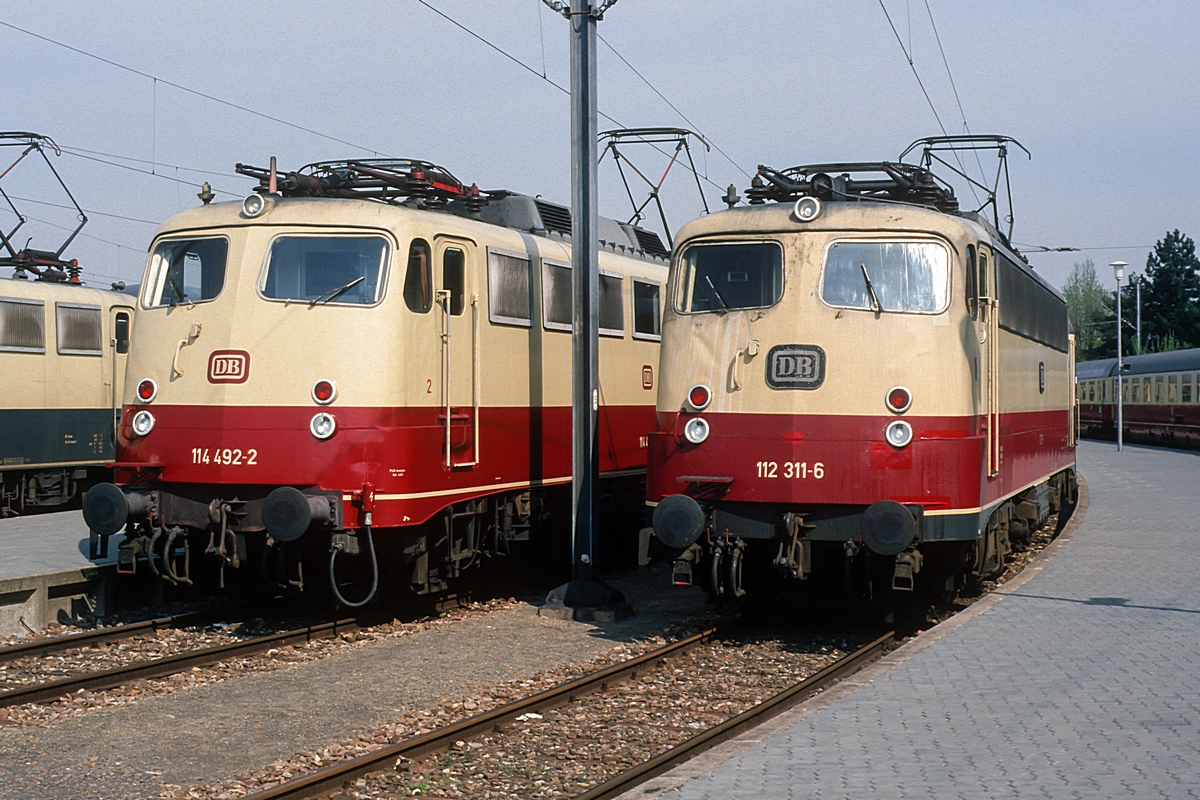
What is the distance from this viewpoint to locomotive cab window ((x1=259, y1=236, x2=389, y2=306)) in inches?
436

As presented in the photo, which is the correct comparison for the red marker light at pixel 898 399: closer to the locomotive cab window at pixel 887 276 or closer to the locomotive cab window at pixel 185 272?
the locomotive cab window at pixel 887 276

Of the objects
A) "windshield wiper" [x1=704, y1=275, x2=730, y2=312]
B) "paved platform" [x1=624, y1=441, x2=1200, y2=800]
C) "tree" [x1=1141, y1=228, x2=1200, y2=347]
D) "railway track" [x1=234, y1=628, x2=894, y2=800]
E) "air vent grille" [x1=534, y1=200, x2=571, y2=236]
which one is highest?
"tree" [x1=1141, y1=228, x2=1200, y2=347]

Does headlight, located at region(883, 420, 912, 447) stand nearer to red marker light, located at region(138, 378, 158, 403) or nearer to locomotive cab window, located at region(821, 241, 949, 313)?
locomotive cab window, located at region(821, 241, 949, 313)

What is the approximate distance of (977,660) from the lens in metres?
9.28

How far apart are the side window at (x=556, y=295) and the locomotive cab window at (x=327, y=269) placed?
2.67 meters

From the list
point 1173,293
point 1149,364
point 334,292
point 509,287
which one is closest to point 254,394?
point 334,292

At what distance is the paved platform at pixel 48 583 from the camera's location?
11742 mm

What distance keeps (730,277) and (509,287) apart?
2.66 metres

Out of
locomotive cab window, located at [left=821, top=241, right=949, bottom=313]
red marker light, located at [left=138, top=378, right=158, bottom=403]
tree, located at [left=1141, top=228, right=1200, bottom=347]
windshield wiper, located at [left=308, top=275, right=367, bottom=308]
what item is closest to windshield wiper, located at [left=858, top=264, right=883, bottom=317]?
locomotive cab window, located at [left=821, top=241, right=949, bottom=313]

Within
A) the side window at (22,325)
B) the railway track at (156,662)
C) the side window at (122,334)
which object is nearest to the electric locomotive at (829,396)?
the railway track at (156,662)

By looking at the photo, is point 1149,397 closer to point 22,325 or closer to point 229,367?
point 22,325

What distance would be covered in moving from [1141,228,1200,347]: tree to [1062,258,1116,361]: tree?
4.36 metres

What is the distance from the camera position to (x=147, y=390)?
1130 centimetres

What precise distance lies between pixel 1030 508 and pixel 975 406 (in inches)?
185
